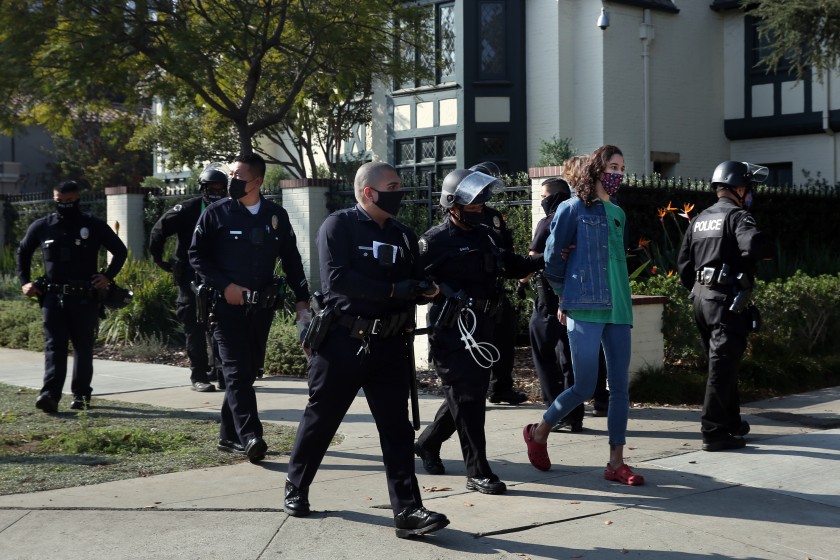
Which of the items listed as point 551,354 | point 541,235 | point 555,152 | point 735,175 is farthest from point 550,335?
point 555,152

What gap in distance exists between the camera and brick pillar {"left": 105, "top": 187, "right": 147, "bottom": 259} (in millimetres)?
18125

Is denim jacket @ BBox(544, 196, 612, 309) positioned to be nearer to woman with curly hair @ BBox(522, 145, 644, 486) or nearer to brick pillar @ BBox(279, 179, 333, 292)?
woman with curly hair @ BBox(522, 145, 644, 486)

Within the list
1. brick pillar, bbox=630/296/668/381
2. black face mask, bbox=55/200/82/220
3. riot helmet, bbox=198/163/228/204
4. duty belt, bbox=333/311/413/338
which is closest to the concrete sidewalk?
duty belt, bbox=333/311/413/338

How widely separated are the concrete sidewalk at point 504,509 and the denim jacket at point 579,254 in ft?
3.70

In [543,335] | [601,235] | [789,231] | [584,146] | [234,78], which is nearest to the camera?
[601,235]

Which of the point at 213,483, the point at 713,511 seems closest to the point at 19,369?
the point at 213,483

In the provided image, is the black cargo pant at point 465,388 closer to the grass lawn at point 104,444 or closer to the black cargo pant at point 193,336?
the grass lawn at point 104,444

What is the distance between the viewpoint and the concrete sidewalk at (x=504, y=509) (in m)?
5.02

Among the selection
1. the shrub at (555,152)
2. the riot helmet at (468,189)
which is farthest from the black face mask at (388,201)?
the shrub at (555,152)

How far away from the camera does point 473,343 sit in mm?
5988

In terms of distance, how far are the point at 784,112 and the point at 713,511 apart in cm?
1870

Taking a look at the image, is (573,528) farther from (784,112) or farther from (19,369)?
(784,112)

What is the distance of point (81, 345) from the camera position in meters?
9.05

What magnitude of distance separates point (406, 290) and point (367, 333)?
0.96ft
